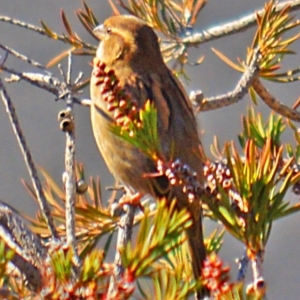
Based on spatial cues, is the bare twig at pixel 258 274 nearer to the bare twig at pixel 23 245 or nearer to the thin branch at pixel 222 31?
the bare twig at pixel 23 245

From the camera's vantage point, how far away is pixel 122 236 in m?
1.20

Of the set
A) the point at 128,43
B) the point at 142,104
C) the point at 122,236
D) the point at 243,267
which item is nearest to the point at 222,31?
the point at 142,104

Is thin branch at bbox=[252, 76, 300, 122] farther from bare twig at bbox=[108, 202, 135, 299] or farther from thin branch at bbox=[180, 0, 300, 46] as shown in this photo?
bare twig at bbox=[108, 202, 135, 299]

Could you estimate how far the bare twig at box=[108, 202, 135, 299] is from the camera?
2.88ft

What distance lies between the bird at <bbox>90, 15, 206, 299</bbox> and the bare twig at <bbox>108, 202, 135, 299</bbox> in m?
0.25

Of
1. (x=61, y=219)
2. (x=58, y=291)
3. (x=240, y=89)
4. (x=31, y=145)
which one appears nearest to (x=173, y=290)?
(x=58, y=291)

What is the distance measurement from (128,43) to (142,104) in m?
0.42

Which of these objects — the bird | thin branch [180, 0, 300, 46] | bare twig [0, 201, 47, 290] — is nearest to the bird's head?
the bird

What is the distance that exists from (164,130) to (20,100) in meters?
1.99

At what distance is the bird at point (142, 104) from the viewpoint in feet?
6.04

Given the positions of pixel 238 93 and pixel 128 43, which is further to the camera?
pixel 128 43

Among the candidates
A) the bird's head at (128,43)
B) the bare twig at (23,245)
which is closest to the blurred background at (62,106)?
the bird's head at (128,43)

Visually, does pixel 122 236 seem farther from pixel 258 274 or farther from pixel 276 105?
pixel 276 105

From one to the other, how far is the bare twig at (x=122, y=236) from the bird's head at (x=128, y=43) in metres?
0.82
